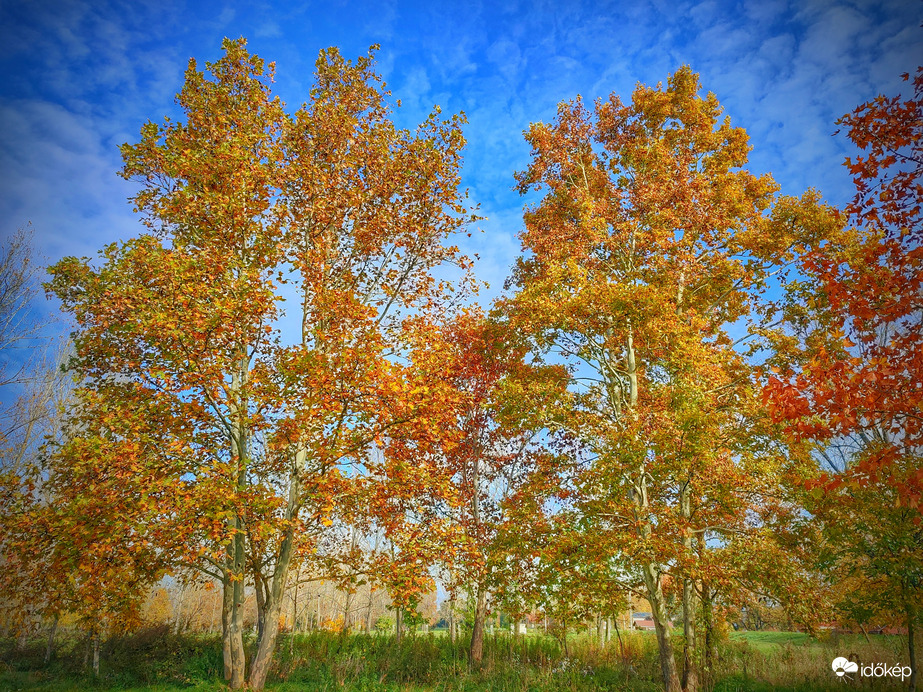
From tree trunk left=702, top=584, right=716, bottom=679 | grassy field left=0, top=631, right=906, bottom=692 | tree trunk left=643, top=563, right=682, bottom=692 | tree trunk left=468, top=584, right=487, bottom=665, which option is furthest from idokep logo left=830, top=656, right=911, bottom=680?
tree trunk left=468, top=584, right=487, bottom=665

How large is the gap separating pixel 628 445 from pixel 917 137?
625 cm

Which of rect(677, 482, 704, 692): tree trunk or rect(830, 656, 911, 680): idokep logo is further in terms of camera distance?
rect(830, 656, 911, 680): idokep logo

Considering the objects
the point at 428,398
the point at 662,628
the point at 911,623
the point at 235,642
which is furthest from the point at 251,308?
the point at 911,623

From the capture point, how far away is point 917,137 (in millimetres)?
6824

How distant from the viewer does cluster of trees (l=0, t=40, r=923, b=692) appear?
7.30m

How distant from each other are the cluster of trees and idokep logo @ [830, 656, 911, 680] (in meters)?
1.72

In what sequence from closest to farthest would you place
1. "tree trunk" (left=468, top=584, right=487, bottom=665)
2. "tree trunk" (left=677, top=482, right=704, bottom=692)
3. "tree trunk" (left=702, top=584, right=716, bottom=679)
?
"tree trunk" (left=702, top=584, right=716, bottom=679)
"tree trunk" (left=677, top=482, right=704, bottom=692)
"tree trunk" (left=468, top=584, right=487, bottom=665)

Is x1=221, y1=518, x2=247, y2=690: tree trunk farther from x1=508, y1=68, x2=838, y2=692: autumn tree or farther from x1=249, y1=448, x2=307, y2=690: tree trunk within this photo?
x1=508, y1=68, x2=838, y2=692: autumn tree

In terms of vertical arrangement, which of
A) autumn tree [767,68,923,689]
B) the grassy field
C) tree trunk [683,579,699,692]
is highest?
autumn tree [767,68,923,689]

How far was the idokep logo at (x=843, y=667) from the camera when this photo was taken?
35.5 ft

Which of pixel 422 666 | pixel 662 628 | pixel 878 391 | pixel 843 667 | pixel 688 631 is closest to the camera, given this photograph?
A: pixel 878 391

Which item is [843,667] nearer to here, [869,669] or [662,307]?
[869,669]

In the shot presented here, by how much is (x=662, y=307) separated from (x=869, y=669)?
32.7 ft

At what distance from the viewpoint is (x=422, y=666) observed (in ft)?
41.5
